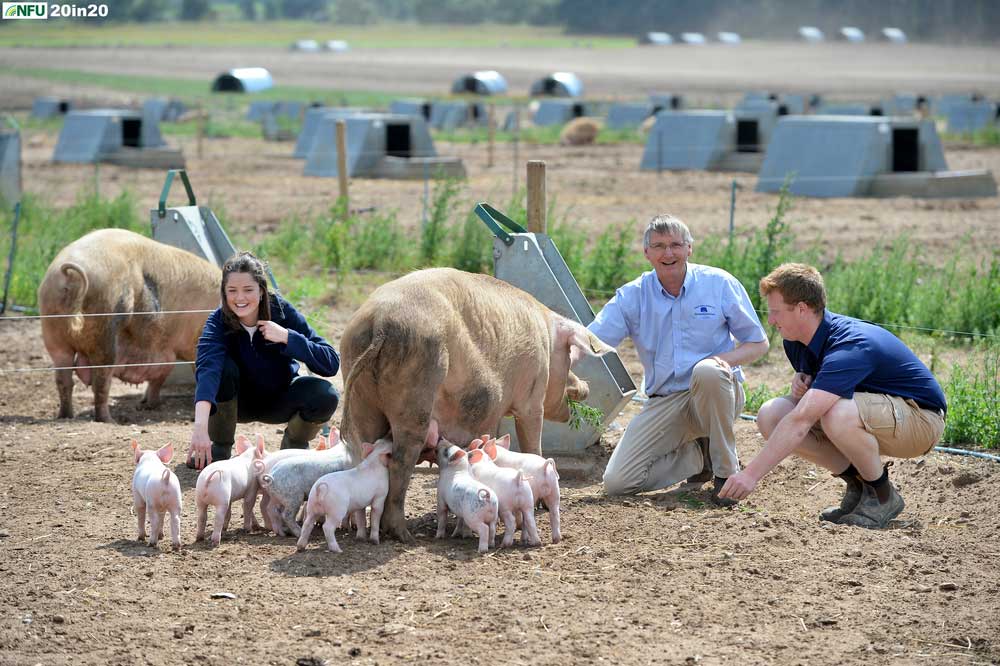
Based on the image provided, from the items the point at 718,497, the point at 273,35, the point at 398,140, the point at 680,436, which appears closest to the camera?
the point at 718,497

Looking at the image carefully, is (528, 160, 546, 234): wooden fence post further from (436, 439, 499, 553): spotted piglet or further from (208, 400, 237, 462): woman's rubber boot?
(436, 439, 499, 553): spotted piglet

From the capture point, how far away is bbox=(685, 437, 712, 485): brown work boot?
291 inches

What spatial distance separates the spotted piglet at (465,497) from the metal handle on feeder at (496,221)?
6.42ft

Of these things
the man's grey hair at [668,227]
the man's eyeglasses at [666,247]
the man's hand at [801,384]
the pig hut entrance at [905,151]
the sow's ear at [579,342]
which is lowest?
the man's hand at [801,384]

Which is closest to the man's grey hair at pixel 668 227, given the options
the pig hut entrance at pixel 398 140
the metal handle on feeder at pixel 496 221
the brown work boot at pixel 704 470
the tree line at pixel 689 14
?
the metal handle on feeder at pixel 496 221

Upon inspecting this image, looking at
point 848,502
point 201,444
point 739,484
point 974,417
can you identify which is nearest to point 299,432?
point 201,444

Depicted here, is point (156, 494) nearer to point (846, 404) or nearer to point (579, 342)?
point (579, 342)

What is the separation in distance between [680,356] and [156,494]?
10.2 ft

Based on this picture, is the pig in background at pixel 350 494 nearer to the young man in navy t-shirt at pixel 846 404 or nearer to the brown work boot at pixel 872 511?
the young man in navy t-shirt at pixel 846 404

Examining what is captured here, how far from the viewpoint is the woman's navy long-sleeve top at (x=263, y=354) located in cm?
662

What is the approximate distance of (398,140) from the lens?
26.1m

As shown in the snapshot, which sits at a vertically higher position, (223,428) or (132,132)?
(132,132)

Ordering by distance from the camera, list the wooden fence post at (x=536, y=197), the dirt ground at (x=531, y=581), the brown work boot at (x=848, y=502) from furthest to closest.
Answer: the wooden fence post at (x=536, y=197)
the brown work boot at (x=848, y=502)
the dirt ground at (x=531, y=581)

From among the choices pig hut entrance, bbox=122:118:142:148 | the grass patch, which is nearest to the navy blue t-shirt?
pig hut entrance, bbox=122:118:142:148
